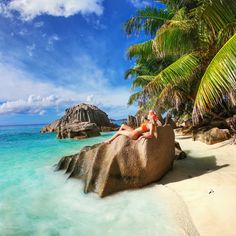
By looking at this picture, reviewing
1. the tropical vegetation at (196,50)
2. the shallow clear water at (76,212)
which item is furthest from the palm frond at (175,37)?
the shallow clear water at (76,212)

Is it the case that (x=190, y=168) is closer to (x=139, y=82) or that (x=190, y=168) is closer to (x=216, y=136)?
(x=216, y=136)

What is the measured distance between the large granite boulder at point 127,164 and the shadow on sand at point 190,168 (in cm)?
25

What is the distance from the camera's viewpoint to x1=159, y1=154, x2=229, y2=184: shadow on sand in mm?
5863

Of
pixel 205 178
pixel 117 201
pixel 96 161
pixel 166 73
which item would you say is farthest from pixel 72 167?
pixel 166 73

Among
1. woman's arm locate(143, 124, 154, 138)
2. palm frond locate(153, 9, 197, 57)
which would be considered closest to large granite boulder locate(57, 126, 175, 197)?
woman's arm locate(143, 124, 154, 138)

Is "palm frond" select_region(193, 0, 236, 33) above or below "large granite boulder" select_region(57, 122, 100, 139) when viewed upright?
above

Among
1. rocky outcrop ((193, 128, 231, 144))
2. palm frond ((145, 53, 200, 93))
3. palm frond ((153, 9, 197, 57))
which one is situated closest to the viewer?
palm frond ((145, 53, 200, 93))

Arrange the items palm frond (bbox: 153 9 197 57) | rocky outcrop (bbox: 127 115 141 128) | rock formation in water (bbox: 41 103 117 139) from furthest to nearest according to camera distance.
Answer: rock formation in water (bbox: 41 103 117 139) < rocky outcrop (bbox: 127 115 141 128) < palm frond (bbox: 153 9 197 57)

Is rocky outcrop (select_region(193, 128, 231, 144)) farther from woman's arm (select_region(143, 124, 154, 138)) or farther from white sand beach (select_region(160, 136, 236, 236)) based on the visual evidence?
woman's arm (select_region(143, 124, 154, 138))

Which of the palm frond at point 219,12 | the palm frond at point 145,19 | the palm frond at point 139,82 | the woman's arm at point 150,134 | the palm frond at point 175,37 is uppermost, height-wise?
the palm frond at point 145,19

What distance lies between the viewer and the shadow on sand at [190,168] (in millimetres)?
5863

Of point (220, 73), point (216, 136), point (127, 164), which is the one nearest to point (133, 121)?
point (216, 136)

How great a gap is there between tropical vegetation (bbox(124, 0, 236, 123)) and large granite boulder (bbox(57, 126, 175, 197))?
1.48 m

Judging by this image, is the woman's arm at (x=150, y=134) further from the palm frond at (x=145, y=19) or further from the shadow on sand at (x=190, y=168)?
the palm frond at (x=145, y=19)
